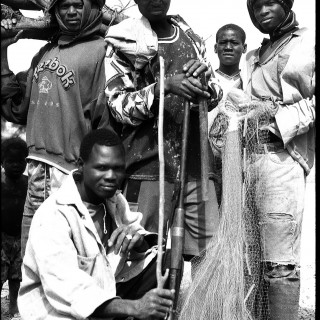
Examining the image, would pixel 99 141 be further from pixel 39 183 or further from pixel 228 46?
pixel 228 46

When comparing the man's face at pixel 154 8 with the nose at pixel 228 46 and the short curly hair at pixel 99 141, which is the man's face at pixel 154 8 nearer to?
the short curly hair at pixel 99 141

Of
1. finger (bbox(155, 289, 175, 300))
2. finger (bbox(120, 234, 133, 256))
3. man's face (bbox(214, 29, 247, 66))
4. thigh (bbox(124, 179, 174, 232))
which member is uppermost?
man's face (bbox(214, 29, 247, 66))

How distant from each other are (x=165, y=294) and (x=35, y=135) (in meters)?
1.73

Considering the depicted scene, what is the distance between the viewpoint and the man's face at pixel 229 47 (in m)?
6.57

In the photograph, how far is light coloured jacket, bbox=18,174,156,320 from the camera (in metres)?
3.19

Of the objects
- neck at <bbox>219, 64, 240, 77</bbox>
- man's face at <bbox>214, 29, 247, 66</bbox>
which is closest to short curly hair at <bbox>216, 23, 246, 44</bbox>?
man's face at <bbox>214, 29, 247, 66</bbox>

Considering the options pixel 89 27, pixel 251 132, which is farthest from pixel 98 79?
pixel 251 132

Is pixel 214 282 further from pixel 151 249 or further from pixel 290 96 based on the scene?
pixel 290 96

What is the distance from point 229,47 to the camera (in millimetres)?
6641

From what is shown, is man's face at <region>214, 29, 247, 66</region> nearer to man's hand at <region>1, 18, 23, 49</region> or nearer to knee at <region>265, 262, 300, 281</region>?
man's hand at <region>1, 18, 23, 49</region>

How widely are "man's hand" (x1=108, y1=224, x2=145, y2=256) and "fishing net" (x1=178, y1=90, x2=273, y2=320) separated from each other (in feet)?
2.32

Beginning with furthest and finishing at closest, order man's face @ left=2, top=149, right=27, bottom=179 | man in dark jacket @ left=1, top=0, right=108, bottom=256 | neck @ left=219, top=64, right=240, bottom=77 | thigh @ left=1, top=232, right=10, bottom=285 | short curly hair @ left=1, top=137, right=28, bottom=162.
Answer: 1. neck @ left=219, top=64, right=240, bottom=77
2. short curly hair @ left=1, top=137, right=28, bottom=162
3. man's face @ left=2, top=149, right=27, bottom=179
4. thigh @ left=1, top=232, right=10, bottom=285
5. man in dark jacket @ left=1, top=0, right=108, bottom=256

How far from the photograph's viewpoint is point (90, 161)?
3547 mm

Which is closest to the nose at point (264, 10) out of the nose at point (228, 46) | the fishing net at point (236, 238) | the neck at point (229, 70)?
the fishing net at point (236, 238)
